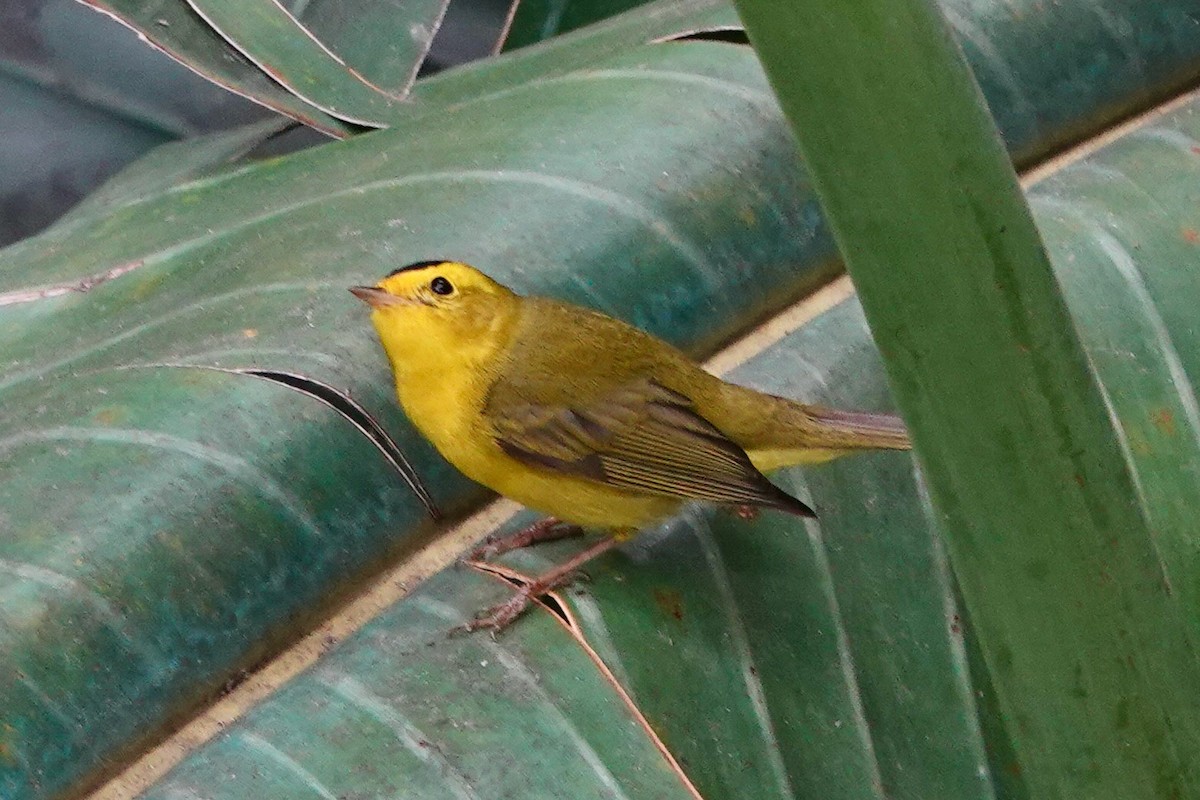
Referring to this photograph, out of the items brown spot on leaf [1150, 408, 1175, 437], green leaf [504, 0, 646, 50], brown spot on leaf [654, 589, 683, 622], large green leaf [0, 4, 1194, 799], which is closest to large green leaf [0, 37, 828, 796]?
large green leaf [0, 4, 1194, 799]

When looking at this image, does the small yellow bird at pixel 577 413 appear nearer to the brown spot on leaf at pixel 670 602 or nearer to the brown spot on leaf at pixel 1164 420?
the brown spot on leaf at pixel 670 602

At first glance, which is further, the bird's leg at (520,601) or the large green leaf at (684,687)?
the bird's leg at (520,601)

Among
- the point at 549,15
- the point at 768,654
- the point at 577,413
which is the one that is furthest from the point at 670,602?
the point at 549,15

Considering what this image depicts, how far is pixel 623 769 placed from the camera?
4.28 feet

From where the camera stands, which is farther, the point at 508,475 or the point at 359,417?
the point at 508,475

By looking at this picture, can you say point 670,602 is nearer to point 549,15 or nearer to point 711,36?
point 711,36

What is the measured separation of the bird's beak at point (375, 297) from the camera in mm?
1687

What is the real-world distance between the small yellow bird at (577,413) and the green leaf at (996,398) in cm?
83

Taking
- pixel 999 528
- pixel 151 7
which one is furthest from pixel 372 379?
pixel 999 528

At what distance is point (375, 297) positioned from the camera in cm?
170

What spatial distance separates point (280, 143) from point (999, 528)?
242 centimetres

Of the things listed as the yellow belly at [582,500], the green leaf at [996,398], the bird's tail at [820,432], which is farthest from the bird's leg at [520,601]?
the green leaf at [996,398]

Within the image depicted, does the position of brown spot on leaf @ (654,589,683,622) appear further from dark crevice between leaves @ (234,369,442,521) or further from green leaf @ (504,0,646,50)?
green leaf @ (504,0,646,50)

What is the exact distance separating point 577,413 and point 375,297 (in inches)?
13.9
